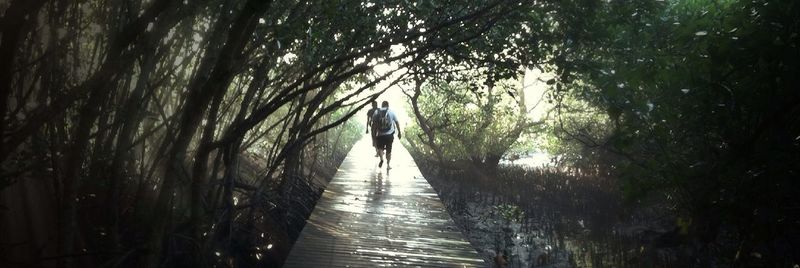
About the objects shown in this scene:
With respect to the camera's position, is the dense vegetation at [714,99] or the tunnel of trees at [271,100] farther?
the dense vegetation at [714,99]

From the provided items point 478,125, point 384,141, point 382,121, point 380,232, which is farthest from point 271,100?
point 478,125

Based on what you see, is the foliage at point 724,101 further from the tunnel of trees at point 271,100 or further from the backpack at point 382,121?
the backpack at point 382,121

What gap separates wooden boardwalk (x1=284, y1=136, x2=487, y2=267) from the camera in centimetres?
436

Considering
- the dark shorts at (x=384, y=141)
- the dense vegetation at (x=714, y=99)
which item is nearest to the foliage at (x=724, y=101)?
the dense vegetation at (x=714, y=99)

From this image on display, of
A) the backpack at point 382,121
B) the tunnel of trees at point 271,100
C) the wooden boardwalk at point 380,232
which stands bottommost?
the wooden boardwalk at point 380,232

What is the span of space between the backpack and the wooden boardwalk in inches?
53.4

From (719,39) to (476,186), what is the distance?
9.81 meters

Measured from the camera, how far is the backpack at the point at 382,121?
9.62 m

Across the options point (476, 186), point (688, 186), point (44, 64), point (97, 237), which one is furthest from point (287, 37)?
point (476, 186)

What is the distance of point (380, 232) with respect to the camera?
530cm

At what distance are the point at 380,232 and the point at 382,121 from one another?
4543mm

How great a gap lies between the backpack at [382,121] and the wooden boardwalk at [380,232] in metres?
1.36

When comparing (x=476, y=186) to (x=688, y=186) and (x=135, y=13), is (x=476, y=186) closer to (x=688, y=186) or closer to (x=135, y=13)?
(x=688, y=186)

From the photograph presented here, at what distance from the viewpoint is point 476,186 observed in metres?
13.3
